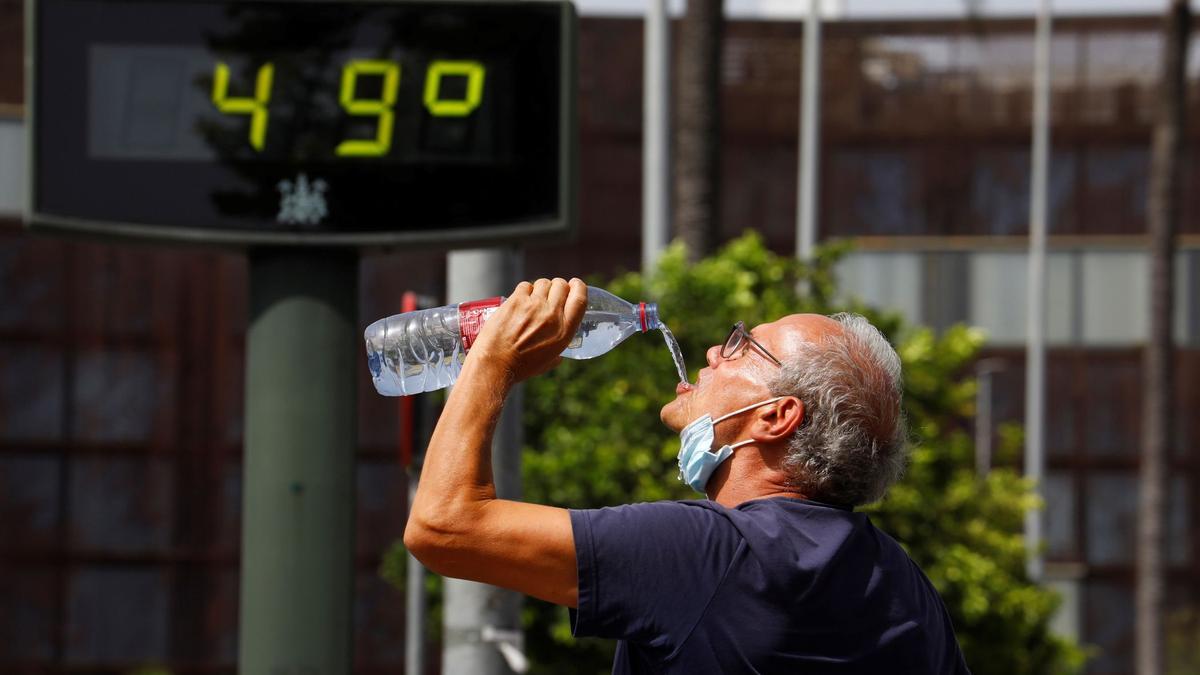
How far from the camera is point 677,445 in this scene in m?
12.1

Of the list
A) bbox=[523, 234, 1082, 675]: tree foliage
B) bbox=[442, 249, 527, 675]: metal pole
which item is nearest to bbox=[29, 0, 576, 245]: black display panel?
bbox=[442, 249, 527, 675]: metal pole

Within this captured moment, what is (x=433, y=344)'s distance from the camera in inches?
168

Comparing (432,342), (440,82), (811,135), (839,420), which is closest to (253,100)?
(440,82)

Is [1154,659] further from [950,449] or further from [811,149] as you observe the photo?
[950,449]

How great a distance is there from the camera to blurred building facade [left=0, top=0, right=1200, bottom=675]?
26.4 m

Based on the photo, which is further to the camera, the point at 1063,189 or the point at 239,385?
the point at 1063,189

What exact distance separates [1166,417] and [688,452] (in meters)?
22.1

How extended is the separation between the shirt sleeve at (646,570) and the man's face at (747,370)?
27 cm

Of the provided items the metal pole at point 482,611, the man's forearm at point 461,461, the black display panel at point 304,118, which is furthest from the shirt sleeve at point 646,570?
the metal pole at point 482,611

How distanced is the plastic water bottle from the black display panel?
106 centimetres

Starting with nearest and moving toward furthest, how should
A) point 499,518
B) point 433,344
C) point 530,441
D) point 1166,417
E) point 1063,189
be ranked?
point 499,518, point 433,344, point 530,441, point 1166,417, point 1063,189

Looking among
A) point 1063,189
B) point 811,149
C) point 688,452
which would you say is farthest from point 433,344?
point 1063,189

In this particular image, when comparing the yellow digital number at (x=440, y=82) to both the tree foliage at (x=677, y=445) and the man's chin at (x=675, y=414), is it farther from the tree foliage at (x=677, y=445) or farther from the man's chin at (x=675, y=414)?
the tree foliage at (x=677, y=445)

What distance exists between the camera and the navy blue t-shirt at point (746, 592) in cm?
272
